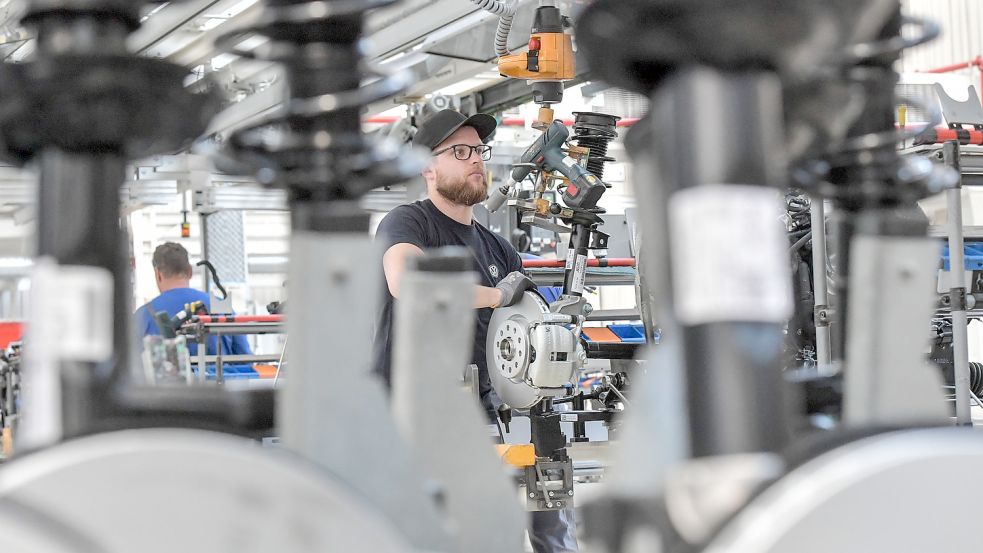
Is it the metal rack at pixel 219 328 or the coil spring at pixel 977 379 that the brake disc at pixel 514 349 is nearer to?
the metal rack at pixel 219 328

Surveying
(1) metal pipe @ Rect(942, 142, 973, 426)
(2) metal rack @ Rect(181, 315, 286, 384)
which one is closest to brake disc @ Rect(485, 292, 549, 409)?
(1) metal pipe @ Rect(942, 142, 973, 426)

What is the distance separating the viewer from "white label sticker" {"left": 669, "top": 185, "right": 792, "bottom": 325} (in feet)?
1.81

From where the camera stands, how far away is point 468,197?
3.69 metres

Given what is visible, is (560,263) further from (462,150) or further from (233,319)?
(233,319)

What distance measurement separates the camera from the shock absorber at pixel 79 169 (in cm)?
67

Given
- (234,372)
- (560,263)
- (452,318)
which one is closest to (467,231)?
(560,263)

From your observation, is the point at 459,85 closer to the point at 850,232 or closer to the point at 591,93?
the point at 591,93

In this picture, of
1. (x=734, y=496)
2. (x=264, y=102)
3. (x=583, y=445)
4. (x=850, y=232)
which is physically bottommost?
(x=583, y=445)

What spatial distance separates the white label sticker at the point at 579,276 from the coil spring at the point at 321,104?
3.67m

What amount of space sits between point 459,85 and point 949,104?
13.1 ft

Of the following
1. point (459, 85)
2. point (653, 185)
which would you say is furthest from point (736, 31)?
point (459, 85)

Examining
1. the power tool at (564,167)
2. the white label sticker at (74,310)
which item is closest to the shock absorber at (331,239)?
the white label sticker at (74,310)

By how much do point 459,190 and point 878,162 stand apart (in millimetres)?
2935

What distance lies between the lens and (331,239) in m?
0.70
